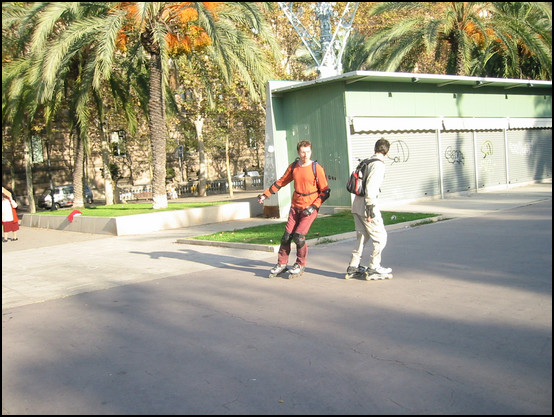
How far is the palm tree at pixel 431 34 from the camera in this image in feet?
68.3

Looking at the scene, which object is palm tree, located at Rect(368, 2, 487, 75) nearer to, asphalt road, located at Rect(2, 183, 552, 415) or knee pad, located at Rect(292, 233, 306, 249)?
asphalt road, located at Rect(2, 183, 552, 415)

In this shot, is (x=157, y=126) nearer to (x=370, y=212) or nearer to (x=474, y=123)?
(x=474, y=123)

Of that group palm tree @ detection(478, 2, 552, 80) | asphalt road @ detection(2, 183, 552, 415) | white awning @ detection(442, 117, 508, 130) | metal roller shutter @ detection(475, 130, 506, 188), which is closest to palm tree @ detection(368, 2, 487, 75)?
palm tree @ detection(478, 2, 552, 80)

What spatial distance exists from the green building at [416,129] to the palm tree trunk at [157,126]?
3.42m

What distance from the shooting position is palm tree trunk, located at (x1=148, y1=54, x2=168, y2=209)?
17.5 m

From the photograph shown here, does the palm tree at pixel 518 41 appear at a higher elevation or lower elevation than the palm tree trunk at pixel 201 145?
higher

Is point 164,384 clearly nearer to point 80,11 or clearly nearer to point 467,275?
point 467,275

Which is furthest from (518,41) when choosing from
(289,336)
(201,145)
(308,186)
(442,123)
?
(289,336)

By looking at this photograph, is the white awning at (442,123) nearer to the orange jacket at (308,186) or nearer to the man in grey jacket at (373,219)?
the orange jacket at (308,186)

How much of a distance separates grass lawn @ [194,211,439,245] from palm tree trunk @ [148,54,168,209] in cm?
500

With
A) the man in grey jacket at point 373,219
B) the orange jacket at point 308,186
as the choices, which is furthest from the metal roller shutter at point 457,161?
the man in grey jacket at point 373,219

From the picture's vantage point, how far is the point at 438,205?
685 inches

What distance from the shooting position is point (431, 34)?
799 inches

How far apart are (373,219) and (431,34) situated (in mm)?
15064
